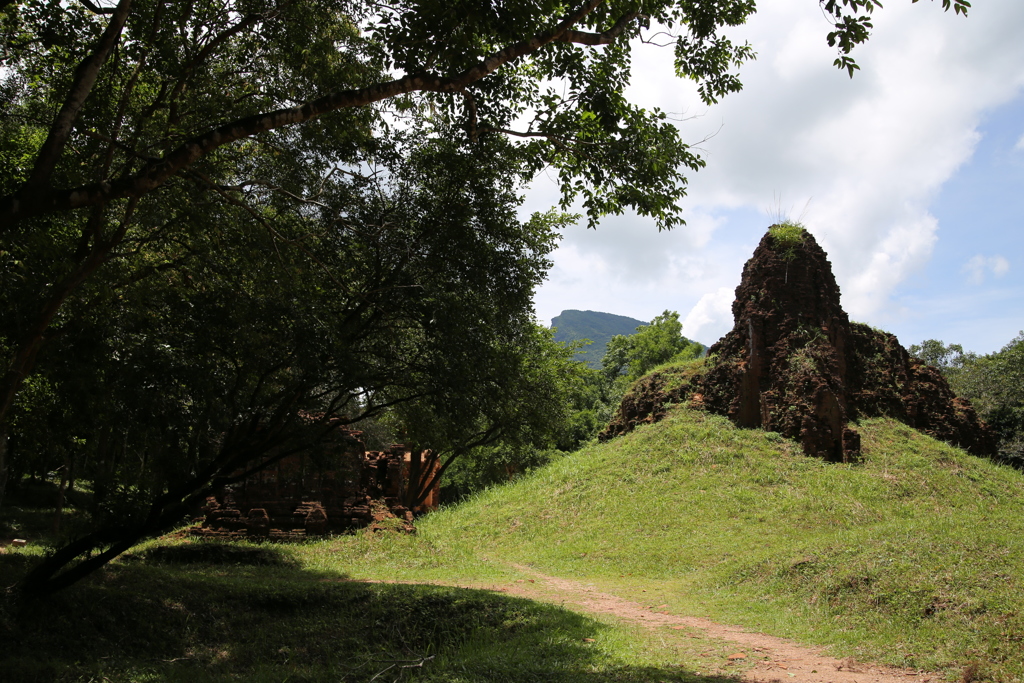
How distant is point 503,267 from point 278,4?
166 inches

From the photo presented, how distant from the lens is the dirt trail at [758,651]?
21.9 feet

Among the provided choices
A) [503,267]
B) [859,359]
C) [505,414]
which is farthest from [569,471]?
[503,267]

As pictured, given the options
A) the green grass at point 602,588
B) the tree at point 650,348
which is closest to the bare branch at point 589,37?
the green grass at point 602,588

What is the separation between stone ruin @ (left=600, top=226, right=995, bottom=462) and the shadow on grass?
1484 centimetres

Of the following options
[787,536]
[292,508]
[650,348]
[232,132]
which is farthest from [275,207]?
[650,348]

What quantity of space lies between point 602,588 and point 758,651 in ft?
17.7

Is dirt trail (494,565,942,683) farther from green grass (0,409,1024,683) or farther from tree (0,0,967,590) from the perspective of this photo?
tree (0,0,967,590)

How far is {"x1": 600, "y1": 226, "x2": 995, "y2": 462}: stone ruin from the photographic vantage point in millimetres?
21547

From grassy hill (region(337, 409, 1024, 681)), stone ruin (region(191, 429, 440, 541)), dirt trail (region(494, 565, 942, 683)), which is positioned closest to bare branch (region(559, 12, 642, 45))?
dirt trail (region(494, 565, 942, 683))

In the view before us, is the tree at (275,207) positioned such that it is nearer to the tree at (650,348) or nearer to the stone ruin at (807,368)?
the stone ruin at (807,368)

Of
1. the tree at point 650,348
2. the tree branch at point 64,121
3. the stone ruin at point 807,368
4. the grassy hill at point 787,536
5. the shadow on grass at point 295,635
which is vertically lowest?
the shadow on grass at point 295,635

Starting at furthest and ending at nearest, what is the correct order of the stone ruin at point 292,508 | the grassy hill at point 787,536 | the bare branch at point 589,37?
the stone ruin at point 292,508
the grassy hill at point 787,536
the bare branch at point 589,37

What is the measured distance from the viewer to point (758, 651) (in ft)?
25.5

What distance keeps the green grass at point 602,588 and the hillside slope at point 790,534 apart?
49 millimetres
